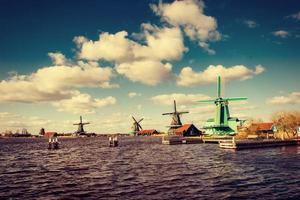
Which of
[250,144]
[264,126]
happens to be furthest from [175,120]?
[250,144]

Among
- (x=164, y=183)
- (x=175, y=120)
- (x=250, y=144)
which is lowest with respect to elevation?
(x=164, y=183)

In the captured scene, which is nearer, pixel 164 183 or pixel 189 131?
pixel 164 183

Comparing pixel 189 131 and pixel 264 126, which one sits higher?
pixel 264 126

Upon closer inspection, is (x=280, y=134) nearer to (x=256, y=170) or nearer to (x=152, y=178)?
(x=256, y=170)

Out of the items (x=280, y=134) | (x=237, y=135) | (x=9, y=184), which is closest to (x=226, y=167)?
(x=9, y=184)

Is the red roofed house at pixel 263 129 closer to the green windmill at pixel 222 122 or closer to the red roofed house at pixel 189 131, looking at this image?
the green windmill at pixel 222 122

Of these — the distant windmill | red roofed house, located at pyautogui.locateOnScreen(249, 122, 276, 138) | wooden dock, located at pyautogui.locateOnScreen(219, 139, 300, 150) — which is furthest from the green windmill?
the distant windmill

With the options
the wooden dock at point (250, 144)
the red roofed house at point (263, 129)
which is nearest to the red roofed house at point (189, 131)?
the red roofed house at point (263, 129)

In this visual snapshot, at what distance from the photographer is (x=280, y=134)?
8569 centimetres

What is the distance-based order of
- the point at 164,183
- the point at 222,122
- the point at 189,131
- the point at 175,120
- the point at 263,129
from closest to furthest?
1. the point at 164,183
2. the point at 222,122
3. the point at 263,129
4. the point at 189,131
5. the point at 175,120

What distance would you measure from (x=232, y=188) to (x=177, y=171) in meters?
9.61

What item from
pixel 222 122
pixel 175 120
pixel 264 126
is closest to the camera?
pixel 222 122

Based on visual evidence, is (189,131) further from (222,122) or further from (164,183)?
(164,183)

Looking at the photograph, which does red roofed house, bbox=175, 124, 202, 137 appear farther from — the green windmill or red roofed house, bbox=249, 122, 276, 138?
red roofed house, bbox=249, 122, 276, 138
